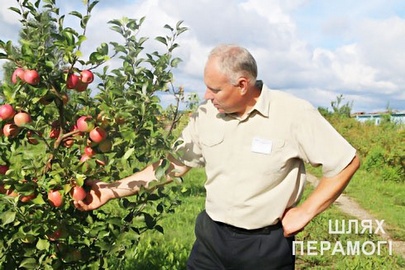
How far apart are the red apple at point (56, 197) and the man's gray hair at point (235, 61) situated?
3.53ft

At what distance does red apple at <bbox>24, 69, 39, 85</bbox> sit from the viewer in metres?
2.51

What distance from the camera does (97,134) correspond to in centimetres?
263

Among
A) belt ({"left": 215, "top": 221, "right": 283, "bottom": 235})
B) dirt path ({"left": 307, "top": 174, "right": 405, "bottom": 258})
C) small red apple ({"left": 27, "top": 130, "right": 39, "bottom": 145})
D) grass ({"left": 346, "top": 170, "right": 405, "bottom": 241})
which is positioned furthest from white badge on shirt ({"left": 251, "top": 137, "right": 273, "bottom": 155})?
grass ({"left": 346, "top": 170, "right": 405, "bottom": 241})

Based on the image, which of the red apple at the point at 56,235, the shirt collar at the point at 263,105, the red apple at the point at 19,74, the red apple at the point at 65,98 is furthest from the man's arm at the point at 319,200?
the red apple at the point at 19,74

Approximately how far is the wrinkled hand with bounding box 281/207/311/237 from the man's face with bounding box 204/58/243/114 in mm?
649

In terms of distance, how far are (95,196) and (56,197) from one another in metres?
0.25

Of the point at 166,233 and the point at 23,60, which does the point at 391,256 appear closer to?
the point at 166,233

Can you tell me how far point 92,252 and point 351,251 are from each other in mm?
4018

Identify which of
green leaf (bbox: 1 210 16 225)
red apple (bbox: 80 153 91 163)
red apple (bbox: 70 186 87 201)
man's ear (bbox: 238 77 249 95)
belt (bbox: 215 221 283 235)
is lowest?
green leaf (bbox: 1 210 16 225)

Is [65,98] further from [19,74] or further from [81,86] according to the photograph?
[19,74]

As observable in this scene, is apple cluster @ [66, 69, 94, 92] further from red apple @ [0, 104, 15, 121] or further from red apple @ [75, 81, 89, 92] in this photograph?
red apple @ [0, 104, 15, 121]

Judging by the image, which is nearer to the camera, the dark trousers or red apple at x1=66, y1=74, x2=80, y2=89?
red apple at x1=66, y1=74, x2=80, y2=89

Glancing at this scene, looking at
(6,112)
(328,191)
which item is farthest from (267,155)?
(6,112)

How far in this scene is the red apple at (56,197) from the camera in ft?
8.84
